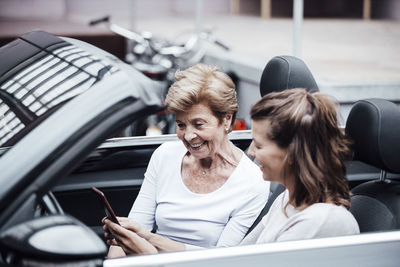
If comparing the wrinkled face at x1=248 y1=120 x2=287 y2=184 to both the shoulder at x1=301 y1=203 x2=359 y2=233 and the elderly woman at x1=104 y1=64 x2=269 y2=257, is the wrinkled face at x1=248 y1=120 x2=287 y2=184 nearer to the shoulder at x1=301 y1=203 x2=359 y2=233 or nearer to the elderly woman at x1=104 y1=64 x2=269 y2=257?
the shoulder at x1=301 y1=203 x2=359 y2=233

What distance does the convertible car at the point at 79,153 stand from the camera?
1542 mm

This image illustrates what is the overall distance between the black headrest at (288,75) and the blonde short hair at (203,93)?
212 mm

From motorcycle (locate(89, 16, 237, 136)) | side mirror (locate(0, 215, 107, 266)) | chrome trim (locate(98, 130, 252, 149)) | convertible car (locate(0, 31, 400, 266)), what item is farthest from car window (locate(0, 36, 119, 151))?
motorcycle (locate(89, 16, 237, 136))

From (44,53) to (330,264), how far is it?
104 cm

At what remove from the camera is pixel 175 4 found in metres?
21.3

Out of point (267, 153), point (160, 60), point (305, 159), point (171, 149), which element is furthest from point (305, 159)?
point (160, 60)

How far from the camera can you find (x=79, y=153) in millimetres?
1594

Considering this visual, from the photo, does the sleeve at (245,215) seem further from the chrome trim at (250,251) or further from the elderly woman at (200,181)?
the chrome trim at (250,251)

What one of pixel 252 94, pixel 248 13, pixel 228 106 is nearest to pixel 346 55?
pixel 252 94

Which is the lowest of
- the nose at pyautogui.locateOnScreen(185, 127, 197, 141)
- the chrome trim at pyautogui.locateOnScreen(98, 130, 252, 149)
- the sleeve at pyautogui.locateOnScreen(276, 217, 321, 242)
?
the chrome trim at pyautogui.locateOnScreen(98, 130, 252, 149)

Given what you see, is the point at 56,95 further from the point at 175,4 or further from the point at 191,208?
the point at 175,4

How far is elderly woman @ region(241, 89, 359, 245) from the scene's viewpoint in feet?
6.21

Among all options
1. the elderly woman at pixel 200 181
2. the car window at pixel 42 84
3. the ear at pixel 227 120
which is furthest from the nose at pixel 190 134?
the car window at pixel 42 84

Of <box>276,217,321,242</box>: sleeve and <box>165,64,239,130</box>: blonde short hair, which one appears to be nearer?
<box>276,217,321,242</box>: sleeve
